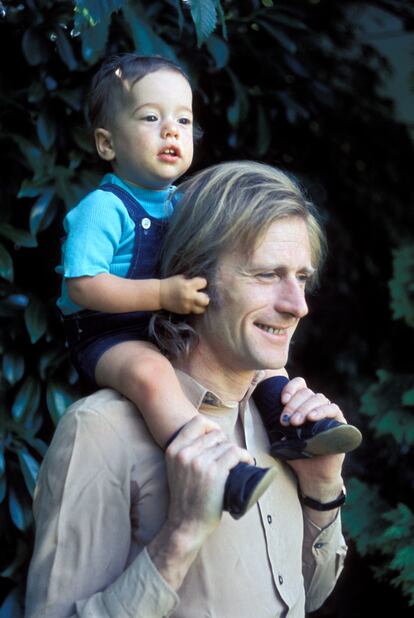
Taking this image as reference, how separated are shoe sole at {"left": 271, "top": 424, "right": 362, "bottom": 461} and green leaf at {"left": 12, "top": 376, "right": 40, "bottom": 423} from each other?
129 centimetres

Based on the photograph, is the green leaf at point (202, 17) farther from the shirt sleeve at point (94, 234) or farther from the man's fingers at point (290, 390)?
the man's fingers at point (290, 390)

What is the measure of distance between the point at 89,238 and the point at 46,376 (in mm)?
1355

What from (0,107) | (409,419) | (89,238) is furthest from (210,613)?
(409,419)

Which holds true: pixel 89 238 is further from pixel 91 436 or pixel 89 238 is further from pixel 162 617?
pixel 162 617

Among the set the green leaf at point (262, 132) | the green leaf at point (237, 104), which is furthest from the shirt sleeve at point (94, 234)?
the green leaf at point (262, 132)

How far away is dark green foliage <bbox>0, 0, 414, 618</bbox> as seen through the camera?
310cm

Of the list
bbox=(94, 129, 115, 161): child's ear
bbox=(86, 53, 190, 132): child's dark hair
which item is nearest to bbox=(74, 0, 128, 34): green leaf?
bbox=(86, 53, 190, 132): child's dark hair

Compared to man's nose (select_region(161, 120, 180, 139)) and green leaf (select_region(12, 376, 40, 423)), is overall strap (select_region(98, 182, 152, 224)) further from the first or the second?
green leaf (select_region(12, 376, 40, 423))

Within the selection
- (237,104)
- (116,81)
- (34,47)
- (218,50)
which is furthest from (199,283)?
(237,104)

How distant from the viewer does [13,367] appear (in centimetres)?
309

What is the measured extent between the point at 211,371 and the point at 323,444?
0.88 ft

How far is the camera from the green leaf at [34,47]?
3.06 metres

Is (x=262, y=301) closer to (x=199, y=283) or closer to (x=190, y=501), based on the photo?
(x=199, y=283)

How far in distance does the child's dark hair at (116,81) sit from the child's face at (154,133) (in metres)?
0.02
